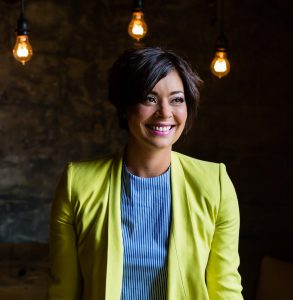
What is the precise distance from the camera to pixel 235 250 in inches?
62.1

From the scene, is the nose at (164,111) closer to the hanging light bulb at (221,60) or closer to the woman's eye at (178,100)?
the woman's eye at (178,100)

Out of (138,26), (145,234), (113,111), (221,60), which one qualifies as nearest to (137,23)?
(138,26)

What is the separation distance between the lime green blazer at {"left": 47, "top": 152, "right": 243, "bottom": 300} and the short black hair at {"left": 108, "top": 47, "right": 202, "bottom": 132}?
0.61 ft

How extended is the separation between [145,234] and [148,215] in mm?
54

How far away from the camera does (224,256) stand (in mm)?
1548

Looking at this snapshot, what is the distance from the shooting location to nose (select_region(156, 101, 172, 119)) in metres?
1.50

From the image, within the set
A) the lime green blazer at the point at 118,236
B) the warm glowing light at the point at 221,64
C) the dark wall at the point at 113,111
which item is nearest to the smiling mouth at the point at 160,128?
the lime green blazer at the point at 118,236

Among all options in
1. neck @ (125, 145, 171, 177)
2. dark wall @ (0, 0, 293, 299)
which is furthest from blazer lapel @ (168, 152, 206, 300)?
dark wall @ (0, 0, 293, 299)

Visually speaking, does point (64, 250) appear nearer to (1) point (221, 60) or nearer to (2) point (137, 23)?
(2) point (137, 23)

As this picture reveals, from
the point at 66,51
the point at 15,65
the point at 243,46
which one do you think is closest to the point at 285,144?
the point at 243,46

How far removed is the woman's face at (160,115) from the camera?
1.51m

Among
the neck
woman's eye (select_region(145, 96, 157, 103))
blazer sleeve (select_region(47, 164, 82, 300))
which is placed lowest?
blazer sleeve (select_region(47, 164, 82, 300))

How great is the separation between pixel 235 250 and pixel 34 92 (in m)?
3.75

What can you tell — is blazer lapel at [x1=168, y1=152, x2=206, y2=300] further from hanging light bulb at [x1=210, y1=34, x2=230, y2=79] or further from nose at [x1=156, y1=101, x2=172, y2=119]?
hanging light bulb at [x1=210, y1=34, x2=230, y2=79]
